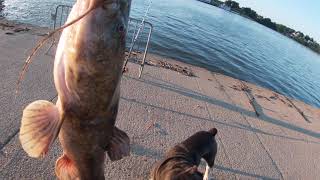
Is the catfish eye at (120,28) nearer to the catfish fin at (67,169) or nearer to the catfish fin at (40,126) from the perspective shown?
the catfish fin at (40,126)

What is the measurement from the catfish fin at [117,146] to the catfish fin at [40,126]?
359 mm

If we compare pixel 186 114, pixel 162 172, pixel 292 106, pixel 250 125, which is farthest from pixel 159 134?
pixel 292 106

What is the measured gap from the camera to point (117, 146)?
2379 millimetres

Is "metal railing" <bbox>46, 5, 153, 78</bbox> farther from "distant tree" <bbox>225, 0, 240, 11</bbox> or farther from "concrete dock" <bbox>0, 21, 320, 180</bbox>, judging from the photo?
"distant tree" <bbox>225, 0, 240, 11</bbox>

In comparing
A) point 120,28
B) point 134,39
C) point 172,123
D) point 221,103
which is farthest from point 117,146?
point 221,103

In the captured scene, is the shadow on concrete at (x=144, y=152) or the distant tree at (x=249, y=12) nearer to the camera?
the shadow on concrete at (x=144, y=152)

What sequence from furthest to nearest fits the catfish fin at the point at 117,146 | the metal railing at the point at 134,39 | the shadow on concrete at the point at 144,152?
the metal railing at the point at 134,39, the shadow on concrete at the point at 144,152, the catfish fin at the point at 117,146

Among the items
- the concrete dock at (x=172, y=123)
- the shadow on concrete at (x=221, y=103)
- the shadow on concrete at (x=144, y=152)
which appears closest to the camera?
the concrete dock at (x=172, y=123)

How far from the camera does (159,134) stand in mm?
7344

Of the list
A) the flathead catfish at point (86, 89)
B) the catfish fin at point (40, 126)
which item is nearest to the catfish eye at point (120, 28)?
the flathead catfish at point (86, 89)

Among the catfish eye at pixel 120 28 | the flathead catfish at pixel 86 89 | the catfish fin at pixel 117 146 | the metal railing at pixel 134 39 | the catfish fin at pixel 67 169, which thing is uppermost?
the catfish eye at pixel 120 28

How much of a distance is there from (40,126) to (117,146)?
0.45 m

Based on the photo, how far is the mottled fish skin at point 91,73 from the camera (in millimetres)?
2000

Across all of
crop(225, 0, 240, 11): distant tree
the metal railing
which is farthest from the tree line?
the metal railing
